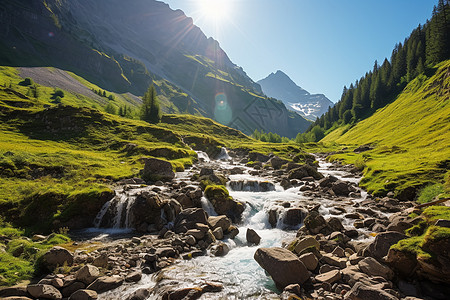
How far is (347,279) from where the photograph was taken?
38.1ft

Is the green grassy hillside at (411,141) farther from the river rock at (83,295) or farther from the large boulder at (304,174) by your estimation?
the river rock at (83,295)

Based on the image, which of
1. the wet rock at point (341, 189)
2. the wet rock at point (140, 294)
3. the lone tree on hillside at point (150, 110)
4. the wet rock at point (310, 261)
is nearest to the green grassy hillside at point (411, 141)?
the wet rock at point (341, 189)

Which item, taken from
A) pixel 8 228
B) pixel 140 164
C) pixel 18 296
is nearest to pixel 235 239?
pixel 18 296

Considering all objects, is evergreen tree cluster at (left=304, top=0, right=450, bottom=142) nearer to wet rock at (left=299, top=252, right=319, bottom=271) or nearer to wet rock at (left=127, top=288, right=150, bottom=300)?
wet rock at (left=299, top=252, right=319, bottom=271)

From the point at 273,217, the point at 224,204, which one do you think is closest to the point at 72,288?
the point at 224,204

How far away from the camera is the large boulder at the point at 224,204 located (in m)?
26.2

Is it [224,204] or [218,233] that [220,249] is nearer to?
[218,233]

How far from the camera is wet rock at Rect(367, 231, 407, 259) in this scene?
1263 centimetres

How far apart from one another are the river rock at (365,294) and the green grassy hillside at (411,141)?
69.7ft

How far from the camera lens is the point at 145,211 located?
75.6ft

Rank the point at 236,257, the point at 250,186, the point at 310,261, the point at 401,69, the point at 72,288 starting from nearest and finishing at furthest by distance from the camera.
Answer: the point at 72,288, the point at 310,261, the point at 236,257, the point at 250,186, the point at 401,69

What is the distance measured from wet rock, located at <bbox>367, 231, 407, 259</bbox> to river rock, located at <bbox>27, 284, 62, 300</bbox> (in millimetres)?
17727

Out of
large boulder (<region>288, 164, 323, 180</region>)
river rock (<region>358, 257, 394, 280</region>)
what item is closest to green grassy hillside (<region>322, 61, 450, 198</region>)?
large boulder (<region>288, 164, 323, 180</region>)

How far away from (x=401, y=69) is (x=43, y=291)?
18967 centimetres
